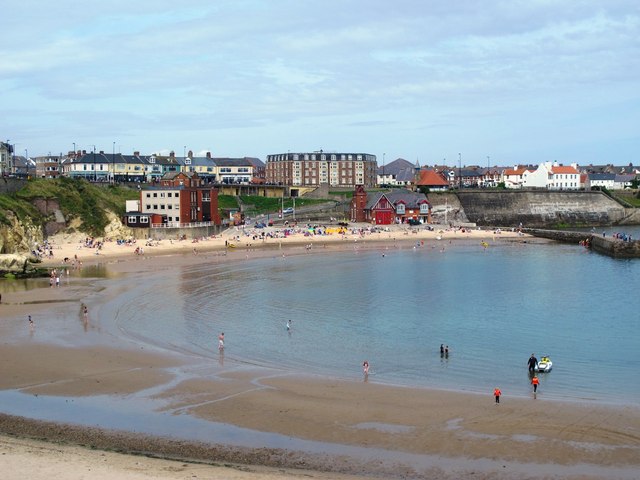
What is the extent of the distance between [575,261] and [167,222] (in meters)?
48.5

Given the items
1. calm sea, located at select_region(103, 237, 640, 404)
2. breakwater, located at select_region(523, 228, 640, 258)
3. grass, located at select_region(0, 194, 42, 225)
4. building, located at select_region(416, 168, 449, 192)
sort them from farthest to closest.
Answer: building, located at select_region(416, 168, 449, 192) < breakwater, located at select_region(523, 228, 640, 258) < grass, located at select_region(0, 194, 42, 225) < calm sea, located at select_region(103, 237, 640, 404)

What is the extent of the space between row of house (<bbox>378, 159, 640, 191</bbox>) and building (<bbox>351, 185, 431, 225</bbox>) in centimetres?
1970

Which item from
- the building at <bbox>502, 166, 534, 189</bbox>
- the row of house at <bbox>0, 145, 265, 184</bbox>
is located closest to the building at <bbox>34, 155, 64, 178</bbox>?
the row of house at <bbox>0, 145, 265, 184</bbox>

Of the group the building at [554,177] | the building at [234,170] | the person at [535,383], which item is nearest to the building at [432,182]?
the building at [554,177]

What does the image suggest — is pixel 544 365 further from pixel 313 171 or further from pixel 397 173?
pixel 397 173

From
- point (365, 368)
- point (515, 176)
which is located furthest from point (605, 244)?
→ point (515, 176)

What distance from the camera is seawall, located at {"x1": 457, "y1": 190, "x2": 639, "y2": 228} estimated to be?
12712 centimetres

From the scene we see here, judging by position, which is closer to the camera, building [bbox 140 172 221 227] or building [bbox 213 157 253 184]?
building [bbox 140 172 221 227]

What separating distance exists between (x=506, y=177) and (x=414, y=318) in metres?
121

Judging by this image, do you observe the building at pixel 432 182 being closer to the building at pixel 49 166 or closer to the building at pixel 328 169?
the building at pixel 328 169

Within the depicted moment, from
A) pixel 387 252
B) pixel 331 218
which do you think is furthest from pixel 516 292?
pixel 331 218

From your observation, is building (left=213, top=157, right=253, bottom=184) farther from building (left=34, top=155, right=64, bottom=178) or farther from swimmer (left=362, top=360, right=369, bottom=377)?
swimmer (left=362, top=360, right=369, bottom=377)

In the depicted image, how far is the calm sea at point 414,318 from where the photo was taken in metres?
33.3

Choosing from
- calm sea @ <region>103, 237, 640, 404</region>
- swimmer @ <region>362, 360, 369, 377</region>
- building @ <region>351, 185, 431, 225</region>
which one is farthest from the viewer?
building @ <region>351, 185, 431, 225</region>
